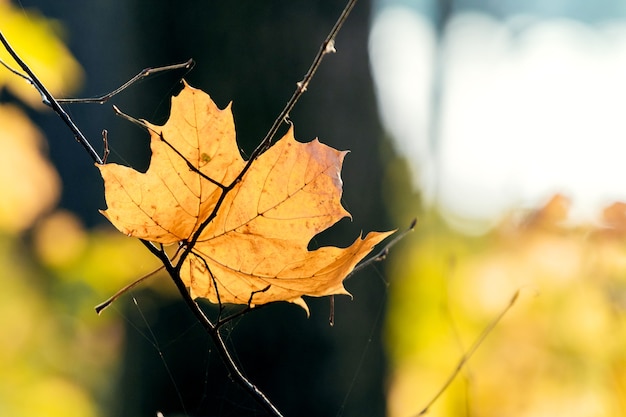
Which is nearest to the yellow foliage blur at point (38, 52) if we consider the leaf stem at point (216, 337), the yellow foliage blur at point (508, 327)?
the yellow foliage blur at point (508, 327)

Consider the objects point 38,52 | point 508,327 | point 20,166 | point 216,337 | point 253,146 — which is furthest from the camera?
point 508,327

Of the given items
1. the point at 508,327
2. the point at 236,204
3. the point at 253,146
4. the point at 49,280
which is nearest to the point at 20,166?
the point at 49,280

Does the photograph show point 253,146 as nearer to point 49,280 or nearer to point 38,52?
point 38,52

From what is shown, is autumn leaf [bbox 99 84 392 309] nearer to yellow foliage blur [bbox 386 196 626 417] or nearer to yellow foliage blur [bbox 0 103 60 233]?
yellow foliage blur [bbox 386 196 626 417]

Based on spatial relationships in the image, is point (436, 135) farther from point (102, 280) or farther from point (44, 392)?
point (44, 392)

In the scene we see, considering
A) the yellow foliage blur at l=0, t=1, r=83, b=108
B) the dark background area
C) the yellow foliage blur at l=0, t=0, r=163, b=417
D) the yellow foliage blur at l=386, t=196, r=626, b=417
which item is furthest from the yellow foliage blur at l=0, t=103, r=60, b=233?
the yellow foliage blur at l=386, t=196, r=626, b=417

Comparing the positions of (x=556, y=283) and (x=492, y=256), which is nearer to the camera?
(x=556, y=283)

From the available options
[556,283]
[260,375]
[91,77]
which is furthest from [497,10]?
Answer: [260,375]

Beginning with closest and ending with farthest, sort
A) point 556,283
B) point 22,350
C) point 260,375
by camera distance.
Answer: point 260,375 → point 22,350 → point 556,283
